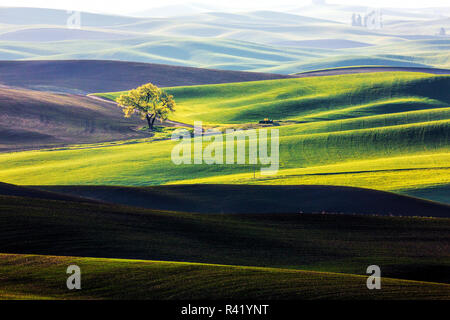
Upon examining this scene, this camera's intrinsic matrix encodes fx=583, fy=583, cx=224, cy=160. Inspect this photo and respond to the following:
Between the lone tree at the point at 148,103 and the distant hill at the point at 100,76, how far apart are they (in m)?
43.1

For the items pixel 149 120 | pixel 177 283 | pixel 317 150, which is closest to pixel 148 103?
pixel 149 120

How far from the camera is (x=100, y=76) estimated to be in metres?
140

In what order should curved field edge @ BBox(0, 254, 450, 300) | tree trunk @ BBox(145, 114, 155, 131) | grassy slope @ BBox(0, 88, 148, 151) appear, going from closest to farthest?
1. curved field edge @ BBox(0, 254, 450, 300)
2. grassy slope @ BBox(0, 88, 148, 151)
3. tree trunk @ BBox(145, 114, 155, 131)

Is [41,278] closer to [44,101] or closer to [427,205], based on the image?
[427,205]

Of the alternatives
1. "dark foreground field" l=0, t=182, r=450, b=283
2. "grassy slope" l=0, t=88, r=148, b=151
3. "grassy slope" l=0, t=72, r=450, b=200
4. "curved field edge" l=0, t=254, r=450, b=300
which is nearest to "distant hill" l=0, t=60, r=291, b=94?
"grassy slope" l=0, t=88, r=148, b=151

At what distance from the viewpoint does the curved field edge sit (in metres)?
16.4

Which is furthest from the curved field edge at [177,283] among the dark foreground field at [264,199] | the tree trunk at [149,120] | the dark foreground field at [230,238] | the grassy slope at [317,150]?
the tree trunk at [149,120]

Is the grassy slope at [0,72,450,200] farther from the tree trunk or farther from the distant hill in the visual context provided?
the distant hill

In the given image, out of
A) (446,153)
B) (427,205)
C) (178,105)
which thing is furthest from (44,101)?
(427,205)

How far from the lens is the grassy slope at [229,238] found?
21.4 meters

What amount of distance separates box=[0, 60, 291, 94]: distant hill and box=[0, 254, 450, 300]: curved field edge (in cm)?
10922
